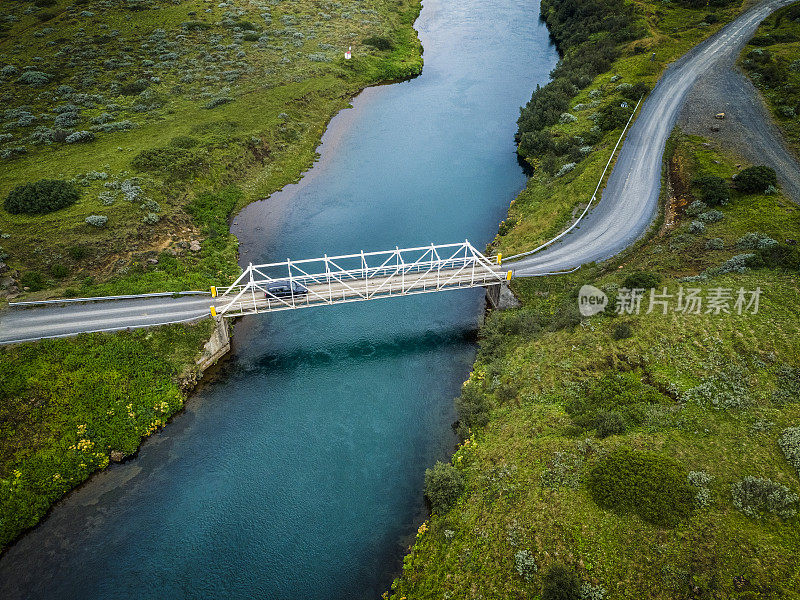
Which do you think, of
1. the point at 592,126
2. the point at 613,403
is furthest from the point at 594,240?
the point at 592,126

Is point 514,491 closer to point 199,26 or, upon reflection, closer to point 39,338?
point 39,338

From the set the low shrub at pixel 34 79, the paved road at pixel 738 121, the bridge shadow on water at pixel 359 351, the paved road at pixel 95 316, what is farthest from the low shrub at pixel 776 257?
the low shrub at pixel 34 79

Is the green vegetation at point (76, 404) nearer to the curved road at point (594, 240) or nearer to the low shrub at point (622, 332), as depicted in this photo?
the curved road at point (594, 240)

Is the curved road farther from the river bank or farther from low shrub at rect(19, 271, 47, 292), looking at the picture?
the river bank

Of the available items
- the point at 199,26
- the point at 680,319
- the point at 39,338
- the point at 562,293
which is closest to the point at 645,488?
the point at 680,319

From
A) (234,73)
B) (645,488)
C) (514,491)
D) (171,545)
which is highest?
(234,73)
